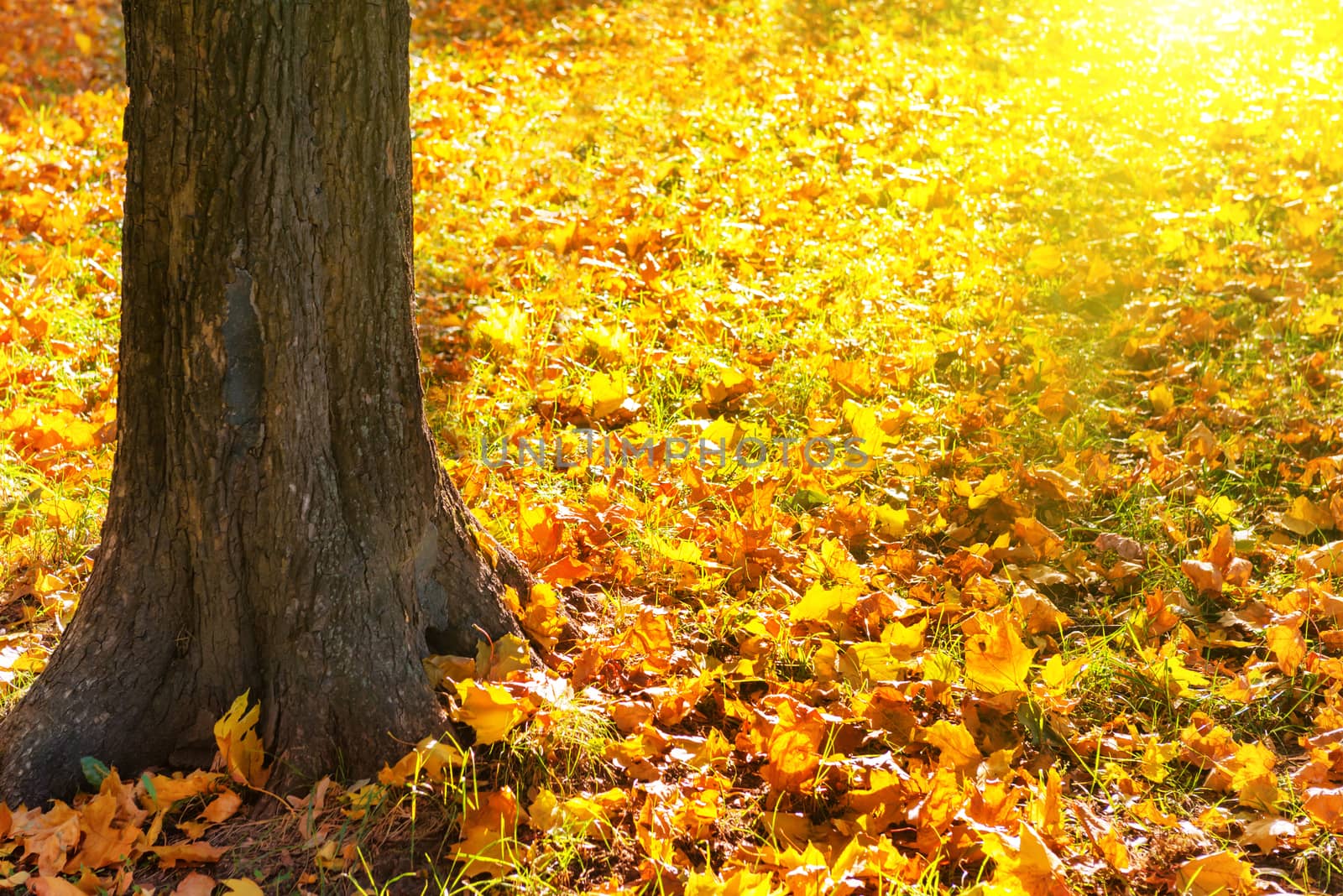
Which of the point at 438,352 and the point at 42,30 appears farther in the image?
the point at 42,30

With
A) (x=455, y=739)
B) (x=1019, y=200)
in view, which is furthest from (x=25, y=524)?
(x=1019, y=200)

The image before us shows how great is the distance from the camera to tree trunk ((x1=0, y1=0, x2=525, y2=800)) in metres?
2.04

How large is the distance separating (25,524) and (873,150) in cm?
474

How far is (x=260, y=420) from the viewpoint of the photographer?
2.17 metres

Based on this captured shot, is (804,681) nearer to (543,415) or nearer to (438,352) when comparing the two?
(543,415)

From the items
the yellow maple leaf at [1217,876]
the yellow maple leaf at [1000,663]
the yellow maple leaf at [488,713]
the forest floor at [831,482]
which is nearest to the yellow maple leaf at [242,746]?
the forest floor at [831,482]

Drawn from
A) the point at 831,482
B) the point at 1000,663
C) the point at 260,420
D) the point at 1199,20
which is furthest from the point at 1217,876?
the point at 1199,20

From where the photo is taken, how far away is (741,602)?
2.86 meters

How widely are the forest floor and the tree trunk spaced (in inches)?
5.9

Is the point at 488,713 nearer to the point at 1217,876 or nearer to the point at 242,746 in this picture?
the point at 242,746

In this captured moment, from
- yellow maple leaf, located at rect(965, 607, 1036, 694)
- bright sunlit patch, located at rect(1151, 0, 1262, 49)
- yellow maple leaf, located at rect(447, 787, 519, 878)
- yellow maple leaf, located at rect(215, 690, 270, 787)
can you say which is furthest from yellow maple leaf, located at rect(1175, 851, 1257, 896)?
bright sunlit patch, located at rect(1151, 0, 1262, 49)

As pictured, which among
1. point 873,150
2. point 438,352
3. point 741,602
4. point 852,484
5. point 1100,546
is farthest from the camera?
point 873,150

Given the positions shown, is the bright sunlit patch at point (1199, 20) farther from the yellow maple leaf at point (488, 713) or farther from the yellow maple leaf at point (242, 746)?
the yellow maple leaf at point (242, 746)

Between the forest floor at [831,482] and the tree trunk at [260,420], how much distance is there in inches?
5.9
